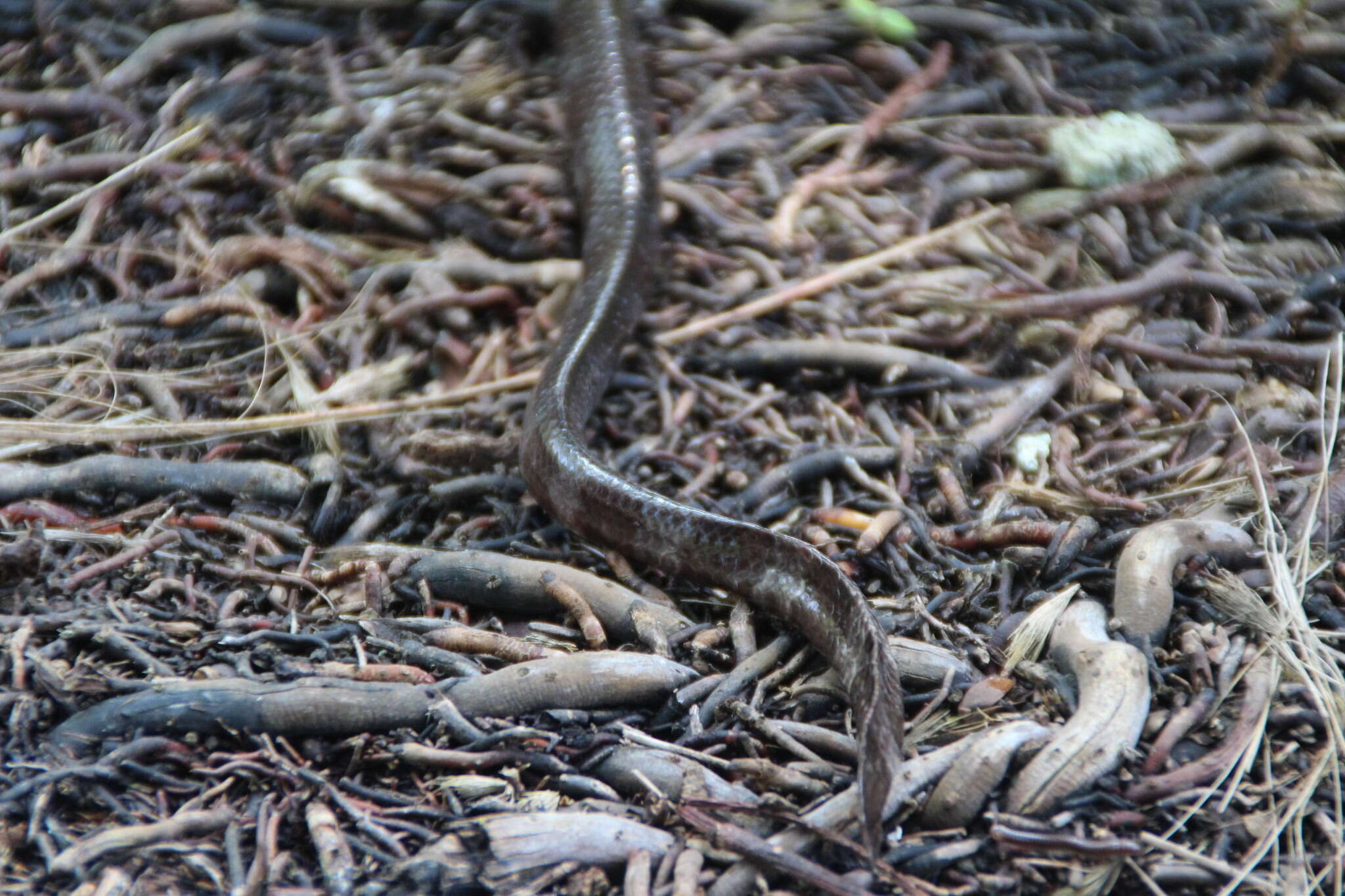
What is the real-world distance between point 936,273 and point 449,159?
215cm

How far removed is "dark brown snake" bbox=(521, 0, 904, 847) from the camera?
7.22 feet

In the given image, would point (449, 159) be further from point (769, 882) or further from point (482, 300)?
point (769, 882)

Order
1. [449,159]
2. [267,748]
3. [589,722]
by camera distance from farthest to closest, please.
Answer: [449,159] → [589,722] → [267,748]

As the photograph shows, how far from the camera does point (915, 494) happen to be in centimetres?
305

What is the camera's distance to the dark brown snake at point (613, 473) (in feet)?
7.22

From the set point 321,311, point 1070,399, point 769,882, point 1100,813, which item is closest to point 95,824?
point 769,882

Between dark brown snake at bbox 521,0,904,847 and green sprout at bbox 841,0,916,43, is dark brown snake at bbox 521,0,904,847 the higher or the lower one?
the lower one

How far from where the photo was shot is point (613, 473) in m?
2.91

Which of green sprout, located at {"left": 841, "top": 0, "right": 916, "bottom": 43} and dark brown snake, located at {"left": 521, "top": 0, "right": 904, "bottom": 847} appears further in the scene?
green sprout, located at {"left": 841, "top": 0, "right": 916, "bottom": 43}

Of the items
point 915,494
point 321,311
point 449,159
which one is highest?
point 449,159

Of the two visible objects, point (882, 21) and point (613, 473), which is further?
point (882, 21)

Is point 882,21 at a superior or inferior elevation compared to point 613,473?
superior

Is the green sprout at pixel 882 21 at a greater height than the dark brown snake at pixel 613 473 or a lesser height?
greater

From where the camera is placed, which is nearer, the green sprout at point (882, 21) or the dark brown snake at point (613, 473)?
the dark brown snake at point (613, 473)
